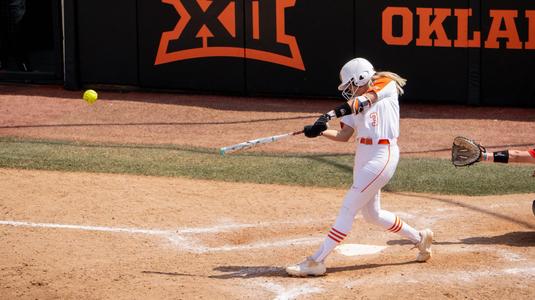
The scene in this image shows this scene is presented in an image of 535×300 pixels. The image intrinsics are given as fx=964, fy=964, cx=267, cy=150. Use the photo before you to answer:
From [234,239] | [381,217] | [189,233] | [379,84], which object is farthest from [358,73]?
[189,233]

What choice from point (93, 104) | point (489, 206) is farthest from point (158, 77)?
point (489, 206)

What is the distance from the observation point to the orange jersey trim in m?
7.94

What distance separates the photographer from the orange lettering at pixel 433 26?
16.1m

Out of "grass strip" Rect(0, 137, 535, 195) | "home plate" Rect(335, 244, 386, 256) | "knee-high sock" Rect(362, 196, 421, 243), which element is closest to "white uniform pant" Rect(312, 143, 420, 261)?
"knee-high sock" Rect(362, 196, 421, 243)

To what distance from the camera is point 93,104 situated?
17.2 m

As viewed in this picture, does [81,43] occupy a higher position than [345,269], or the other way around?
[81,43]

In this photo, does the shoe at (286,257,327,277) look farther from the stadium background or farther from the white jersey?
the white jersey

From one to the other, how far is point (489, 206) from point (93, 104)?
8.89 metres

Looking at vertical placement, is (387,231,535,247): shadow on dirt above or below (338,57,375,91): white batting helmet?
below

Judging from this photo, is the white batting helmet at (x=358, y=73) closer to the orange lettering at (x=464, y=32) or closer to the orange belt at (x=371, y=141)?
the orange belt at (x=371, y=141)

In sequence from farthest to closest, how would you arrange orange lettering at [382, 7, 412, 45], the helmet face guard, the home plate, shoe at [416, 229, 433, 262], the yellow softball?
1. the yellow softball
2. orange lettering at [382, 7, 412, 45]
3. the home plate
4. shoe at [416, 229, 433, 262]
5. the helmet face guard

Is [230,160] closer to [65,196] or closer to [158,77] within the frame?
[65,196]

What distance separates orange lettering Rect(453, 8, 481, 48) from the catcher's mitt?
7569mm

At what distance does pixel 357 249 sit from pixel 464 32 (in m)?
8.02
